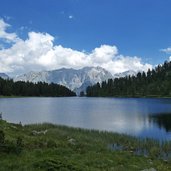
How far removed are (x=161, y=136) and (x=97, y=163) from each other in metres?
35.7

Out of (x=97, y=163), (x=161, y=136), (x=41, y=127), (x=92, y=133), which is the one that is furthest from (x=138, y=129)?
(x=97, y=163)

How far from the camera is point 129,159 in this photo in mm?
27922

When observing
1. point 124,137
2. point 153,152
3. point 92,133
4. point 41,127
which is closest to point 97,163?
point 153,152

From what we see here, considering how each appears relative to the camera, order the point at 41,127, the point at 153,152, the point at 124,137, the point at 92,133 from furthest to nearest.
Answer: the point at 41,127
the point at 92,133
the point at 124,137
the point at 153,152

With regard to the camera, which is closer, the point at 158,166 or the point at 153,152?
the point at 158,166

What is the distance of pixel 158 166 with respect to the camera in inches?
1049

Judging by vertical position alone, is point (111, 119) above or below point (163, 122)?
above

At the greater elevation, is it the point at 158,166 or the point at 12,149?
the point at 12,149

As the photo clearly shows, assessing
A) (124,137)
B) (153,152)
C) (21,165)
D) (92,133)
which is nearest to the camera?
(21,165)

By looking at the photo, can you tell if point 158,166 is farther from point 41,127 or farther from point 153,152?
point 41,127

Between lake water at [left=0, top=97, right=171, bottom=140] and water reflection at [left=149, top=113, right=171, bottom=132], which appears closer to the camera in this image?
lake water at [left=0, top=97, right=171, bottom=140]

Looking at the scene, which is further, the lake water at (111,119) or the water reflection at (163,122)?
the water reflection at (163,122)

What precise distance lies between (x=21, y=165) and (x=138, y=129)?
49.7 m

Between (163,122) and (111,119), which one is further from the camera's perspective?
(111,119)
